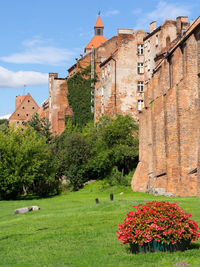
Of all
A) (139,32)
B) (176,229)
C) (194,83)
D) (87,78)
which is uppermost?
(139,32)

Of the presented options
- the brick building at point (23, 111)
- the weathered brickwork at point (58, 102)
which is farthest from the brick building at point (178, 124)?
the brick building at point (23, 111)

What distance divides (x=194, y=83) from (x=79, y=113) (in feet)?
119

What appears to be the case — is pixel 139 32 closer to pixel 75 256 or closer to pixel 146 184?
pixel 146 184

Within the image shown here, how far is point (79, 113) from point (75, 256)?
55.5 m

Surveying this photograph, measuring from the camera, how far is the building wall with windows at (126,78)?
59.7 m

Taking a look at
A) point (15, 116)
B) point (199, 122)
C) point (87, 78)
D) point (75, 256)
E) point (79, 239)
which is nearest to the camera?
point (75, 256)

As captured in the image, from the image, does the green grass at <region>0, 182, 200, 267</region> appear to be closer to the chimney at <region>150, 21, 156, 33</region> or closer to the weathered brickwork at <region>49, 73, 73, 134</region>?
the chimney at <region>150, 21, 156, 33</region>

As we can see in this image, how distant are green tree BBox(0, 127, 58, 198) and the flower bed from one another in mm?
37945

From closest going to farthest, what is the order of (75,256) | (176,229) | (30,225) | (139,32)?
(176,229) < (75,256) < (30,225) < (139,32)

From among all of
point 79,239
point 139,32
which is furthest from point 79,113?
point 79,239

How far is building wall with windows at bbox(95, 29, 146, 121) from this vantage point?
196 feet

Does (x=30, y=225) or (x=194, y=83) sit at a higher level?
(x=194, y=83)

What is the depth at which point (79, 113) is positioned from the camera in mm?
66562

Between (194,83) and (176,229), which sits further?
(194,83)
